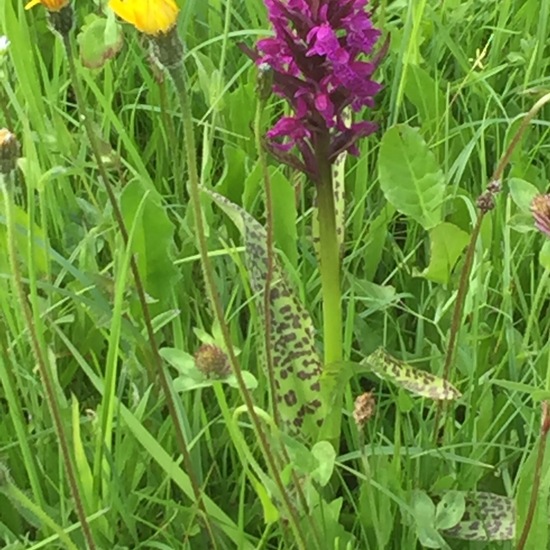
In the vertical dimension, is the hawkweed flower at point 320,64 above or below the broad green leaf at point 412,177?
above

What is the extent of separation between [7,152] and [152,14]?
0.14m

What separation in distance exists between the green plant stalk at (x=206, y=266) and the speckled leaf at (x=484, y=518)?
0.15m

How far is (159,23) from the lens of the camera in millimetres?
618

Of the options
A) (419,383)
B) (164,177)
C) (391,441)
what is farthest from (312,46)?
(164,177)

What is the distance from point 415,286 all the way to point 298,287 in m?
0.16

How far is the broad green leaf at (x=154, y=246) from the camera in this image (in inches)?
39.1

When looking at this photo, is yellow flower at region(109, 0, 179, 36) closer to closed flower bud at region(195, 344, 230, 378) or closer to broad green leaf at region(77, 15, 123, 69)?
closed flower bud at region(195, 344, 230, 378)

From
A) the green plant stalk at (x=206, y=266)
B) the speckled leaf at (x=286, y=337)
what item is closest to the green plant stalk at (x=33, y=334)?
the green plant stalk at (x=206, y=266)

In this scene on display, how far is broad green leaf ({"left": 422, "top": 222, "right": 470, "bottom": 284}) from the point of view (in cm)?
102

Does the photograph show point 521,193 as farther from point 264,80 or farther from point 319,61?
point 264,80

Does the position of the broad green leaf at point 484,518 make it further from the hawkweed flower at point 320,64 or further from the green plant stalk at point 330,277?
the hawkweed flower at point 320,64

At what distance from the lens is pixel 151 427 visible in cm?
97

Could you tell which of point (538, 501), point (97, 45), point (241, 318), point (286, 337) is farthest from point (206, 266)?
point (97, 45)

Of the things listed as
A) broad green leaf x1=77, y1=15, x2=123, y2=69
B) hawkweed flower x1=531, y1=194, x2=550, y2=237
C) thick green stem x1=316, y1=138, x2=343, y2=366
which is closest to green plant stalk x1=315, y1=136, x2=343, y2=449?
thick green stem x1=316, y1=138, x2=343, y2=366
